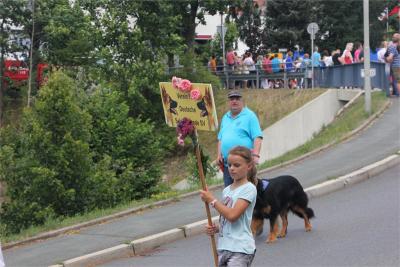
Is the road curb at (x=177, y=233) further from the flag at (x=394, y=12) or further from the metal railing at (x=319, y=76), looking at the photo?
the flag at (x=394, y=12)

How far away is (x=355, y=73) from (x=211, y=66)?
10.1 m

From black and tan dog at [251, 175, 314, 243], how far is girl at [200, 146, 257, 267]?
3506 mm

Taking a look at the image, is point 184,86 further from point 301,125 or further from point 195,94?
point 301,125

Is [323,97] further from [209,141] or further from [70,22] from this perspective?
[70,22]

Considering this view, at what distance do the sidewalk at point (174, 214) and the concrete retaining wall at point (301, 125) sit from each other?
6055 mm

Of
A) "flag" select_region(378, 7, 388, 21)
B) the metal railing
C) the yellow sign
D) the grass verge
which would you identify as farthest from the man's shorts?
"flag" select_region(378, 7, 388, 21)

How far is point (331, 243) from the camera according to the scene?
943 centimetres

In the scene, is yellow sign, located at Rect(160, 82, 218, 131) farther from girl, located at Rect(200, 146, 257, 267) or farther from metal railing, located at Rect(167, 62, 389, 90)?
metal railing, located at Rect(167, 62, 389, 90)

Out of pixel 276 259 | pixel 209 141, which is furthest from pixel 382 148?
pixel 209 141

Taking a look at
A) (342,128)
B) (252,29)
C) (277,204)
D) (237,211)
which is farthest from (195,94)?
(252,29)

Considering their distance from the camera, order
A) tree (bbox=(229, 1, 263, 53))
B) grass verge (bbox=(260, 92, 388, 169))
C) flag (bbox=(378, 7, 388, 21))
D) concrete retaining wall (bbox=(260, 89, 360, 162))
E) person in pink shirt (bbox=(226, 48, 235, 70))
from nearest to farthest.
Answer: grass verge (bbox=(260, 92, 388, 169)) → concrete retaining wall (bbox=(260, 89, 360, 162)) → person in pink shirt (bbox=(226, 48, 235, 70)) → tree (bbox=(229, 1, 263, 53)) → flag (bbox=(378, 7, 388, 21))

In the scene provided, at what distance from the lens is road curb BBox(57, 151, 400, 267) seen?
31.5 ft

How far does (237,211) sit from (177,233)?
5131mm

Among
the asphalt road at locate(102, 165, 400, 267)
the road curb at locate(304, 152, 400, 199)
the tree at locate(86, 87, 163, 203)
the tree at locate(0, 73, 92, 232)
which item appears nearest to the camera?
the asphalt road at locate(102, 165, 400, 267)
